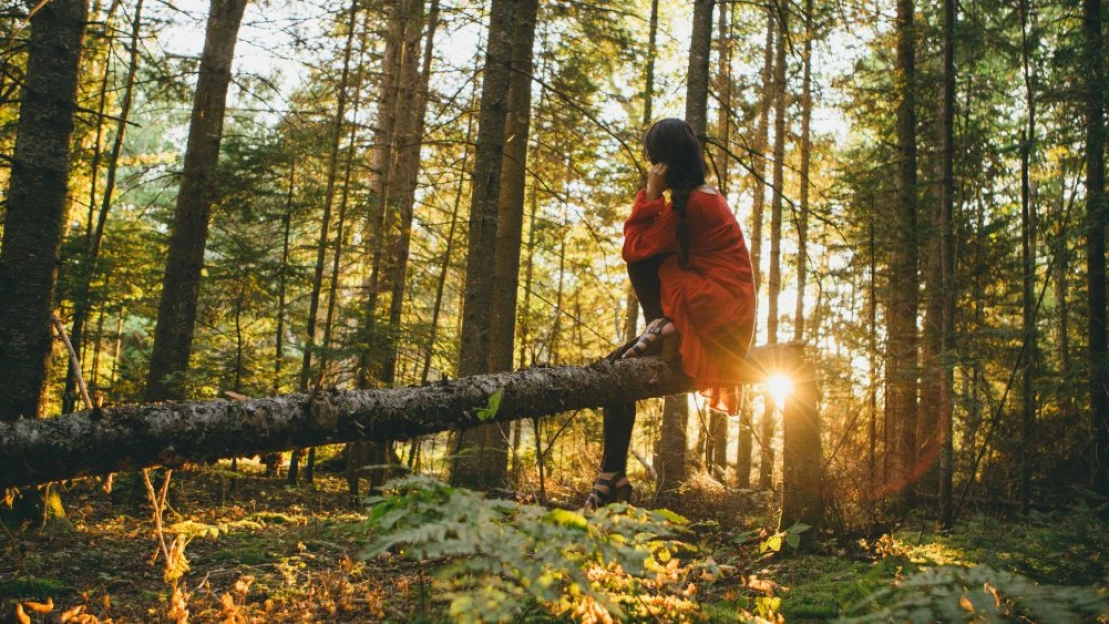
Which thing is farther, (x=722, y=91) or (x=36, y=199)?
(x=722, y=91)

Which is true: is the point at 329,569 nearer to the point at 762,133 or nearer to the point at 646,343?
the point at 646,343

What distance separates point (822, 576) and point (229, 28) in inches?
346

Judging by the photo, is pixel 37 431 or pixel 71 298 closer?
pixel 37 431

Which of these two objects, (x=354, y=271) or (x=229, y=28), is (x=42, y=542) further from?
(x=354, y=271)

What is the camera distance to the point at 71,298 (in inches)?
361

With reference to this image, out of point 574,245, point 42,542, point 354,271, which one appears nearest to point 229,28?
point 42,542

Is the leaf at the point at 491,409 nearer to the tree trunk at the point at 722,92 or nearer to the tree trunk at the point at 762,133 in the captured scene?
the tree trunk at the point at 722,92

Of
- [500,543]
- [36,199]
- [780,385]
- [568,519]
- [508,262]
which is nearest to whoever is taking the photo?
[500,543]

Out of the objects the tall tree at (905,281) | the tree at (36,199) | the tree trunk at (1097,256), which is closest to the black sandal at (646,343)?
the tree at (36,199)

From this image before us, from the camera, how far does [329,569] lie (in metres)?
4.53

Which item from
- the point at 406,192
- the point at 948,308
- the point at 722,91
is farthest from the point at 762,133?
the point at 406,192

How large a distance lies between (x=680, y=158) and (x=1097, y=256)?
894 centimetres

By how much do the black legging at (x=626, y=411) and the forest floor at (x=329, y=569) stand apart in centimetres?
71

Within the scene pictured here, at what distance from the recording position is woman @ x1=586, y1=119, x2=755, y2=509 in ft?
13.0
